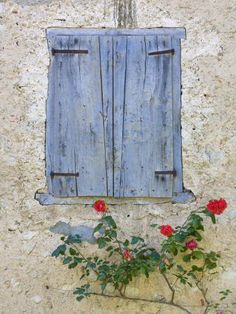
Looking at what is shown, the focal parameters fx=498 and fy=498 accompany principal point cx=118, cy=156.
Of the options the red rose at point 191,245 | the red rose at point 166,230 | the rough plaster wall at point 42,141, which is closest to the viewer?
the red rose at point 166,230

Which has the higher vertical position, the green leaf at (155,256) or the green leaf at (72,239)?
the green leaf at (72,239)

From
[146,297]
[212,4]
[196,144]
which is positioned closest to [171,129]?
[196,144]

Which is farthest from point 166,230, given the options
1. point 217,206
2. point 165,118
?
point 165,118

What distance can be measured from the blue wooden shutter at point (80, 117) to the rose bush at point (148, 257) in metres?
0.24

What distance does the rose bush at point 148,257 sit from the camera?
329 centimetres

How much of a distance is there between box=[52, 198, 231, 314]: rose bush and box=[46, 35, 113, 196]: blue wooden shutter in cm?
24

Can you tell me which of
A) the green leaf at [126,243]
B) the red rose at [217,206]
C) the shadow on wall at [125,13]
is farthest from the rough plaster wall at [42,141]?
the red rose at [217,206]

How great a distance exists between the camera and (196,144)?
135 inches

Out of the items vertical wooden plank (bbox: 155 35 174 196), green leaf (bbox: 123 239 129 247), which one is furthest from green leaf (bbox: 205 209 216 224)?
green leaf (bbox: 123 239 129 247)

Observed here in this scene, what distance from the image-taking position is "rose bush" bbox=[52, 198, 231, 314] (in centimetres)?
329

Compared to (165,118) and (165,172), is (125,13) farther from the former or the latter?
(165,172)

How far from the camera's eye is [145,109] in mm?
3439

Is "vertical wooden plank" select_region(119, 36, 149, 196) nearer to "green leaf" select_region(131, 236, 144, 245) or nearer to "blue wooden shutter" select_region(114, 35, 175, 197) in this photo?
"blue wooden shutter" select_region(114, 35, 175, 197)

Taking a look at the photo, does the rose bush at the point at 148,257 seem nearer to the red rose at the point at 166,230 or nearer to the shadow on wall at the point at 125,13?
the red rose at the point at 166,230
